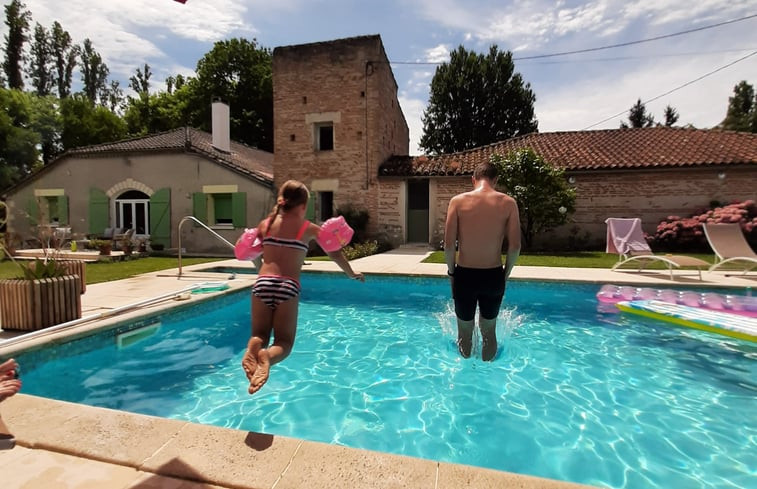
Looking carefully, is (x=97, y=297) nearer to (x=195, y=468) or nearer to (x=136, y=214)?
(x=195, y=468)

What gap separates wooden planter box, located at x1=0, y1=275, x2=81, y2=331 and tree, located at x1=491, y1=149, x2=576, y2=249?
507 inches

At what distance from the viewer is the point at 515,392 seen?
433cm

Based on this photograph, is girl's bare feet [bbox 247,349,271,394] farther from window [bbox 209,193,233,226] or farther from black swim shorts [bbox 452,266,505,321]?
window [bbox 209,193,233,226]

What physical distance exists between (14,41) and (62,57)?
481 cm

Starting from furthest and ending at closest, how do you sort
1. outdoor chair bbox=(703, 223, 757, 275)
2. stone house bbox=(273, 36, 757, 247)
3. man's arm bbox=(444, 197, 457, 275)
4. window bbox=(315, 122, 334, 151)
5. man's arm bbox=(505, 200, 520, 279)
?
window bbox=(315, 122, 334, 151), stone house bbox=(273, 36, 757, 247), outdoor chair bbox=(703, 223, 757, 275), man's arm bbox=(444, 197, 457, 275), man's arm bbox=(505, 200, 520, 279)

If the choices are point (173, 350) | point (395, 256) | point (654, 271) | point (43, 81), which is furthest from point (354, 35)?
point (43, 81)

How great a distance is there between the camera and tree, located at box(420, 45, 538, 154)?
89.2ft

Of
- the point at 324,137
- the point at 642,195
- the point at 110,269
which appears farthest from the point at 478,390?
the point at 324,137

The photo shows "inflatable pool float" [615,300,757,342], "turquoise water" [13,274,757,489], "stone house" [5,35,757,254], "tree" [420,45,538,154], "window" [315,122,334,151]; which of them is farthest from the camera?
"tree" [420,45,538,154]

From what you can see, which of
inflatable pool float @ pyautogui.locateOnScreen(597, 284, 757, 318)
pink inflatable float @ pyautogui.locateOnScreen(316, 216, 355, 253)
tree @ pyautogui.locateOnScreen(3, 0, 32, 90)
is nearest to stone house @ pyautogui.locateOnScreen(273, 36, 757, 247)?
inflatable pool float @ pyautogui.locateOnScreen(597, 284, 757, 318)

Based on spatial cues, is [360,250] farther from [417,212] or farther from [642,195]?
[642,195]

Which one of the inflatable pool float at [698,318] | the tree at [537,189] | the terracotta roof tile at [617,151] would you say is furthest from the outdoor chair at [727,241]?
the terracotta roof tile at [617,151]

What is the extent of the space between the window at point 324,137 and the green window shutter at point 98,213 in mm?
9840

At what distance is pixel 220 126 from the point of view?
18891mm
